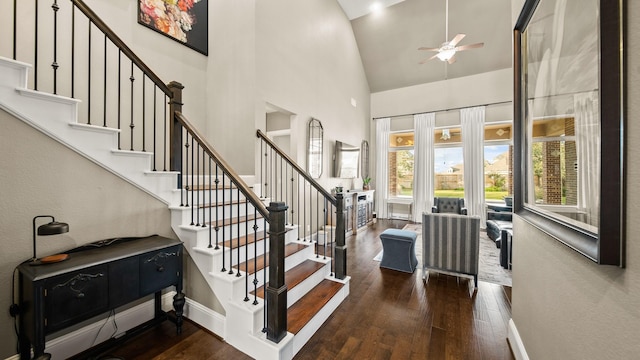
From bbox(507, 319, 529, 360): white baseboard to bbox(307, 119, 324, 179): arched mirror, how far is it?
139 inches

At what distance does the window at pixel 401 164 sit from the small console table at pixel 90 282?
687cm

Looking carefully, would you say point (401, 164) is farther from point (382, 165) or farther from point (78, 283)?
point (78, 283)

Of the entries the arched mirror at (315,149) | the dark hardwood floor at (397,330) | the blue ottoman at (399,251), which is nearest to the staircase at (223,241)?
the dark hardwood floor at (397,330)

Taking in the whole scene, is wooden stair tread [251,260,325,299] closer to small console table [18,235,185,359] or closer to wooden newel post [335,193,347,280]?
wooden newel post [335,193,347,280]

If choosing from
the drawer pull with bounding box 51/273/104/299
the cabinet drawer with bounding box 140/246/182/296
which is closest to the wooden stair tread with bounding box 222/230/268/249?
the cabinet drawer with bounding box 140/246/182/296

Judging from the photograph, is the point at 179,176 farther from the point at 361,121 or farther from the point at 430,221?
the point at 361,121

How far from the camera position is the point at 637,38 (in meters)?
0.73

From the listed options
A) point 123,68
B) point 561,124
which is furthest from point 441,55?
point 123,68

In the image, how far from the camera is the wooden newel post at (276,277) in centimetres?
177

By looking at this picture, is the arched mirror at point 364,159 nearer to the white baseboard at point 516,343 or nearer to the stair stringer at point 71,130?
the white baseboard at point 516,343

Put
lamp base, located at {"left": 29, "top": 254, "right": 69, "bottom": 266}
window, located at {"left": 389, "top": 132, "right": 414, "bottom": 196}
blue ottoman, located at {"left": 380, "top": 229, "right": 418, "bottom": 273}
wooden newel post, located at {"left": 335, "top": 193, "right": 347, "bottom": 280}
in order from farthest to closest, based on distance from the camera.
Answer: window, located at {"left": 389, "top": 132, "right": 414, "bottom": 196}, blue ottoman, located at {"left": 380, "top": 229, "right": 418, "bottom": 273}, wooden newel post, located at {"left": 335, "top": 193, "right": 347, "bottom": 280}, lamp base, located at {"left": 29, "top": 254, "right": 69, "bottom": 266}

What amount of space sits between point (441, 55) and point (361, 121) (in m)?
3.11

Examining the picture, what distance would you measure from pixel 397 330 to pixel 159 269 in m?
2.14

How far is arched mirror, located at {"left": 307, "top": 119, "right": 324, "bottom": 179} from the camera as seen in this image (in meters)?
4.71
